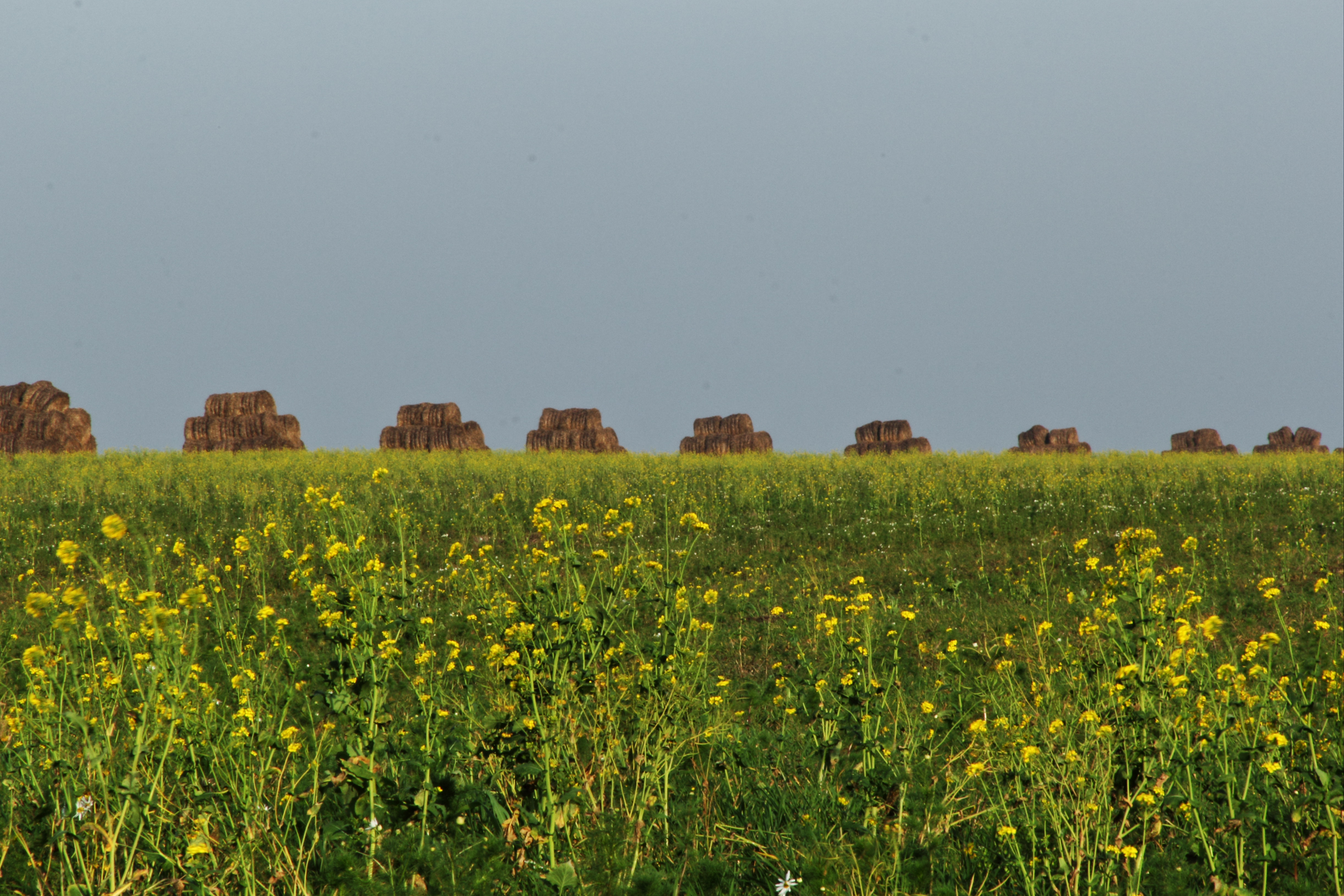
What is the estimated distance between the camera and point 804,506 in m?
15.0

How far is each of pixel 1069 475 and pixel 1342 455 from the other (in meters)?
11.1

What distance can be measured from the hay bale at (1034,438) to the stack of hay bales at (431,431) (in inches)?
760

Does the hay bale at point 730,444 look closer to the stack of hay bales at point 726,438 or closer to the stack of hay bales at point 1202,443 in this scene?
the stack of hay bales at point 726,438

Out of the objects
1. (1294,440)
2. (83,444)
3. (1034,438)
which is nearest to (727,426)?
(1034,438)

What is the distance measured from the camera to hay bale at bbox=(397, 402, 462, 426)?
91.8ft

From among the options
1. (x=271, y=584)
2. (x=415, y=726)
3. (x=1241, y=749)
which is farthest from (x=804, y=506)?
(x=1241, y=749)

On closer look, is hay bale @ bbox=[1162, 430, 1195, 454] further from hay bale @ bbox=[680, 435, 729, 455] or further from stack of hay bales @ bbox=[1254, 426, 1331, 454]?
hay bale @ bbox=[680, 435, 729, 455]

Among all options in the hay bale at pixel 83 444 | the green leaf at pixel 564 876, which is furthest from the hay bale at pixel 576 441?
the green leaf at pixel 564 876

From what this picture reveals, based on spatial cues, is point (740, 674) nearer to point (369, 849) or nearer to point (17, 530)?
point (369, 849)

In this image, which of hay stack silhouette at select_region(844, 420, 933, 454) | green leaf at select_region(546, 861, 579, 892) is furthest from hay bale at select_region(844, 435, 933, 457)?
green leaf at select_region(546, 861, 579, 892)

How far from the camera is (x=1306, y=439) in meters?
38.2

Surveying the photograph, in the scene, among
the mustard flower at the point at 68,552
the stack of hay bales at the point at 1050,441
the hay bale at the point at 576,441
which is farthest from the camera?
the stack of hay bales at the point at 1050,441

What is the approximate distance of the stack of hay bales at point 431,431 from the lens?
89.2 feet

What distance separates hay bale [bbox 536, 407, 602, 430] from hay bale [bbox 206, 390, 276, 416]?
8196 mm
